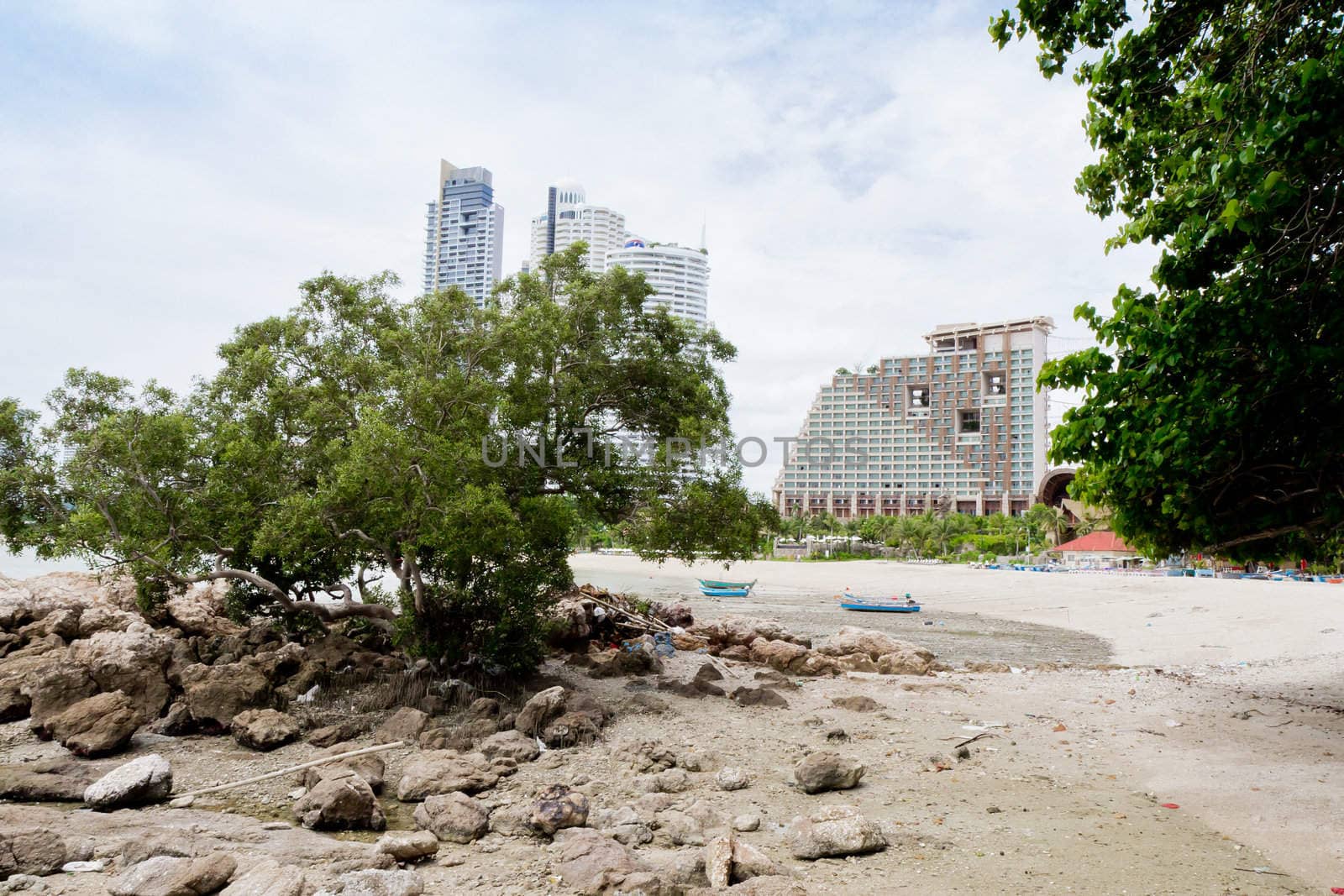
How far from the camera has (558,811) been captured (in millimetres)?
7414

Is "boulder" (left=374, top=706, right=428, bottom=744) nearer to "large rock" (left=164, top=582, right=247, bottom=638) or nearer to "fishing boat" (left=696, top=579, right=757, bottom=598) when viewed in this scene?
"large rock" (left=164, top=582, right=247, bottom=638)

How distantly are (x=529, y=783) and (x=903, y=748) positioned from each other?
4.64 meters

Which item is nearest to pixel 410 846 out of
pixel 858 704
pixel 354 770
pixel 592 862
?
pixel 592 862

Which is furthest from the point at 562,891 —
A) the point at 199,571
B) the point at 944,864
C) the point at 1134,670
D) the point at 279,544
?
the point at 1134,670

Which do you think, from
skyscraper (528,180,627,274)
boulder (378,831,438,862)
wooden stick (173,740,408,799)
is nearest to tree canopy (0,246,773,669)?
wooden stick (173,740,408,799)

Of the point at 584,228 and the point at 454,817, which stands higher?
the point at 584,228

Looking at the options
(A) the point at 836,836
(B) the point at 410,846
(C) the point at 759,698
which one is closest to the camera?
Result: (A) the point at 836,836

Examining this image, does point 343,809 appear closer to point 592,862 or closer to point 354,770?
point 354,770

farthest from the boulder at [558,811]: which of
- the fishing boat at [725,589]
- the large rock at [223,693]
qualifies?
the fishing boat at [725,589]

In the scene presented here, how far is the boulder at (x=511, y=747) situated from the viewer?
968 centimetres

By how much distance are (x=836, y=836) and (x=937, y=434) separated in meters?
136

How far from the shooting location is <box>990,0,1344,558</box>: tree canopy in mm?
6996

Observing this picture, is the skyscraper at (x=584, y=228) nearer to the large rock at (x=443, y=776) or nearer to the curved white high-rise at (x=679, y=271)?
the curved white high-rise at (x=679, y=271)

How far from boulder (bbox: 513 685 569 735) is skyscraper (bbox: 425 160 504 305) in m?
126
